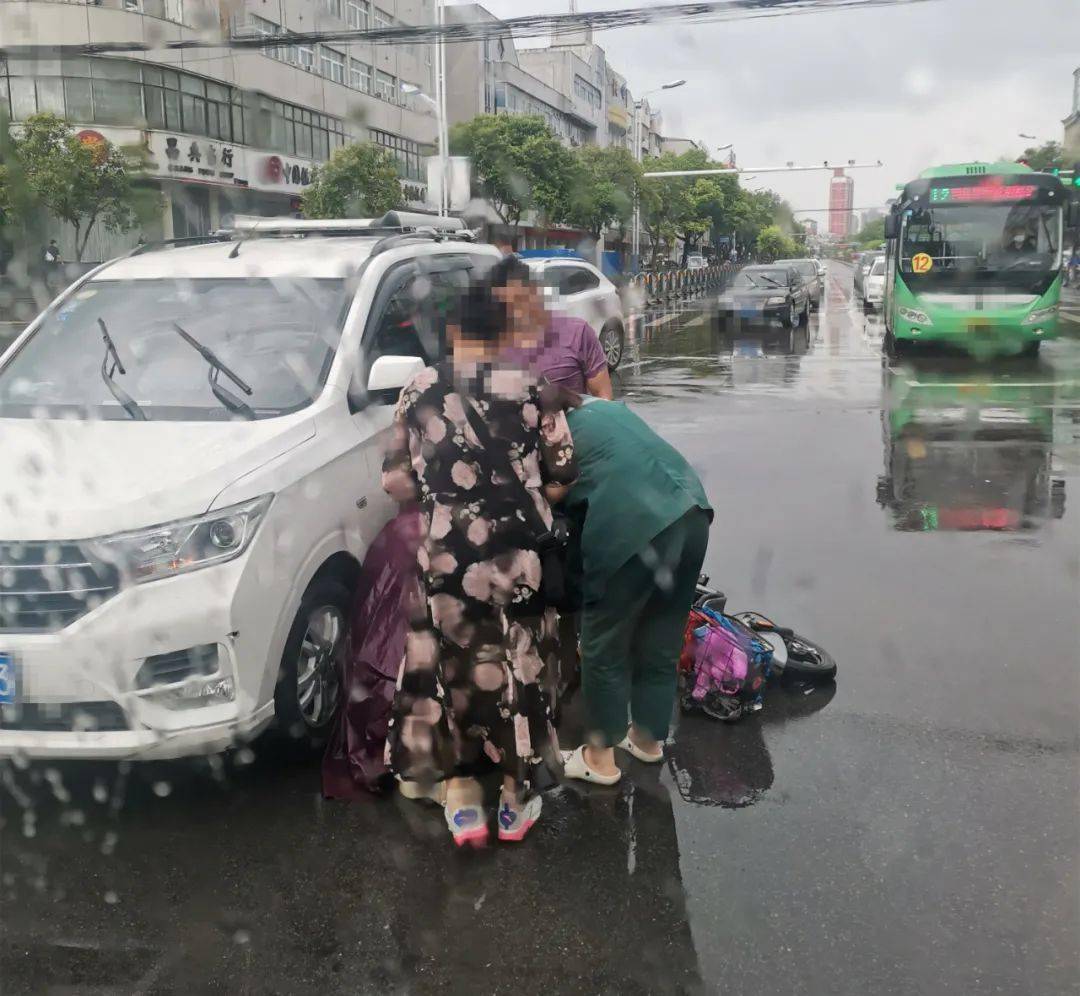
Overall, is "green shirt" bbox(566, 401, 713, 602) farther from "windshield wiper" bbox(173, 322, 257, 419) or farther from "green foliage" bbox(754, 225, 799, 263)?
"green foliage" bbox(754, 225, 799, 263)

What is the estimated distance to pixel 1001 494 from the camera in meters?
7.46

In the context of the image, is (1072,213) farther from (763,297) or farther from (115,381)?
(115,381)

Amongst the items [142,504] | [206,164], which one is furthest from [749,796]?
[206,164]

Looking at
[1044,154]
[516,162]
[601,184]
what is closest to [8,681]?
[516,162]

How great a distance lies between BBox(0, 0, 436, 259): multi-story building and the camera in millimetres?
23125

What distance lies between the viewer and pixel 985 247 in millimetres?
15539

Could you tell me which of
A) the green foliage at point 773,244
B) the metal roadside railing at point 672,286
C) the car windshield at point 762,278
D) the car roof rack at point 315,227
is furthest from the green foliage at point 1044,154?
the car roof rack at point 315,227

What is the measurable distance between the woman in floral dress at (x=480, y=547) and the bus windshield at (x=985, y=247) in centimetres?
1428

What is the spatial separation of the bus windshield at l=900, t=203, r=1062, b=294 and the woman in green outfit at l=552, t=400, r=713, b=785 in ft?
45.6

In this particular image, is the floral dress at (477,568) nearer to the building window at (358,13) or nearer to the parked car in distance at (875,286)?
the building window at (358,13)

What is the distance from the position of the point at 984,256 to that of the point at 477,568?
1478 centimetres

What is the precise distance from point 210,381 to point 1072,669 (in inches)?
143

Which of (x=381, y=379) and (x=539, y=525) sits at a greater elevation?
(x=381, y=379)

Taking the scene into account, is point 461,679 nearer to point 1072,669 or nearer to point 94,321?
point 94,321
